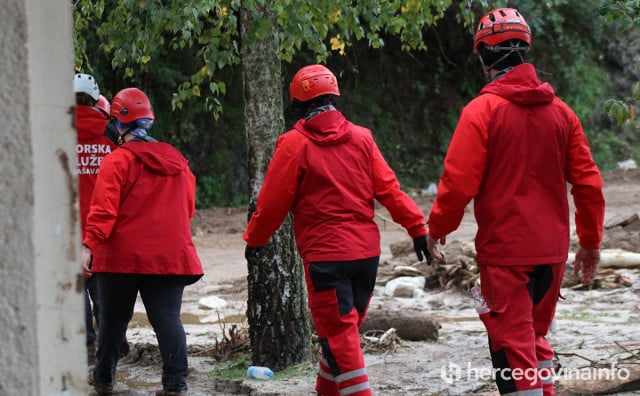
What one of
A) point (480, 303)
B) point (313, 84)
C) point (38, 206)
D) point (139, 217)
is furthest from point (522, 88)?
point (38, 206)

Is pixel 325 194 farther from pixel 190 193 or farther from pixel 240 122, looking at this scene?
pixel 240 122

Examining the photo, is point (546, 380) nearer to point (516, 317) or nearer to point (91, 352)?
point (516, 317)

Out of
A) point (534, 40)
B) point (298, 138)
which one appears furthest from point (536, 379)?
point (534, 40)

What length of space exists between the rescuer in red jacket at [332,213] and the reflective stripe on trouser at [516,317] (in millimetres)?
717

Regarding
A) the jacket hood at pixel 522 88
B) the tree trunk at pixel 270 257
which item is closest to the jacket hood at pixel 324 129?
the jacket hood at pixel 522 88

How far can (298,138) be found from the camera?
16.5 ft

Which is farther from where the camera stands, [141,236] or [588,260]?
[141,236]

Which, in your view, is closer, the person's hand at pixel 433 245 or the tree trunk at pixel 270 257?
the person's hand at pixel 433 245

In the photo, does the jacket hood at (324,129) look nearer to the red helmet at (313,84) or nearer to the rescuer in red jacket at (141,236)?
the red helmet at (313,84)

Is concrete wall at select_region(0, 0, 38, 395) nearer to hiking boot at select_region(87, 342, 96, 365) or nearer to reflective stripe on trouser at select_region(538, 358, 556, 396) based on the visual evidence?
reflective stripe on trouser at select_region(538, 358, 556, 396)

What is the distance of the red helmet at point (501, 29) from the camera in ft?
14.9

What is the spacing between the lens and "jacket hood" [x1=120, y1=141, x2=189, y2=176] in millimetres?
5617

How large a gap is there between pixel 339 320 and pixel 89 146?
269 cm

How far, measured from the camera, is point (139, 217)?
5.59 metres
